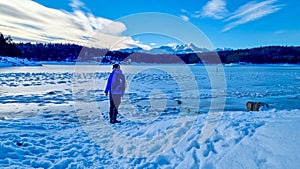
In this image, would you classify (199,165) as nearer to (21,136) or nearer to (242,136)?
(242,136)

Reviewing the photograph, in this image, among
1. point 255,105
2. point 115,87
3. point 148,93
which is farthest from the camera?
point 148,93

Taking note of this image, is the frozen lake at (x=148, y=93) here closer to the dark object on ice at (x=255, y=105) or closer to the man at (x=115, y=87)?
the dark object on ice at (x=255, y=105)

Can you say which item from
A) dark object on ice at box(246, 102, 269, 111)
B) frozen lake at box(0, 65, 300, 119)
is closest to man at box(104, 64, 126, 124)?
frozen lake at box(0, 65, 300, 119)

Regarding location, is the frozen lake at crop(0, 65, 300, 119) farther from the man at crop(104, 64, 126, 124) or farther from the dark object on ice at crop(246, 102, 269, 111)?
the man at crop(104, 64, 126, 124)

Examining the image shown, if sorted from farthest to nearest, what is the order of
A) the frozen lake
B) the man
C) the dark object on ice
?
1. the frozen lake
2. the dark object on ice
3. the man

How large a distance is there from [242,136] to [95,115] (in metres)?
6.32

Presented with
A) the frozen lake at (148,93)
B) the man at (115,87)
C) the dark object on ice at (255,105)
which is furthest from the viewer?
the frozen lake at (148,93)

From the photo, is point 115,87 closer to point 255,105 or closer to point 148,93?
point 255,105

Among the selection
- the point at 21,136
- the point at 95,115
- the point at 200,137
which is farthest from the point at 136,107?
the point at 200,137

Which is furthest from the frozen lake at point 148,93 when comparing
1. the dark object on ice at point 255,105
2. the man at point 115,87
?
the man at point 115,87

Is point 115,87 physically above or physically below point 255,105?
above

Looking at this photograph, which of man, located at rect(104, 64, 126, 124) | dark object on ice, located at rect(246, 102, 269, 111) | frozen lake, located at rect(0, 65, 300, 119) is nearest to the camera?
man, located at rect(104, 64, 126, 124)

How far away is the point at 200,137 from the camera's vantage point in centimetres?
500

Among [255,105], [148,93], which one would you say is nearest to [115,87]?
[255,105]
